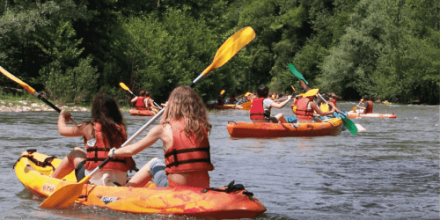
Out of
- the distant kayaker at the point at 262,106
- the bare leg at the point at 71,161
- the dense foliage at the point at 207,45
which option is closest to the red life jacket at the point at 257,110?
the distant kayaker at the point at 262,106

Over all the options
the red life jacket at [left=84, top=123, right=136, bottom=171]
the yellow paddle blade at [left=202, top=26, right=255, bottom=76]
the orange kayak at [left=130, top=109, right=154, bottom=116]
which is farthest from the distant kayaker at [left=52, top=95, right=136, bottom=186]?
the orange kayak at [left=130, top=109, right=154, bottom=116]

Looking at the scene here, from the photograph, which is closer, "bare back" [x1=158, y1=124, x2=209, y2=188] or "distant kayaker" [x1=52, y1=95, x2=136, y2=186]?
"bare back" [x1=158, y1=124, x2=209, y2=188]

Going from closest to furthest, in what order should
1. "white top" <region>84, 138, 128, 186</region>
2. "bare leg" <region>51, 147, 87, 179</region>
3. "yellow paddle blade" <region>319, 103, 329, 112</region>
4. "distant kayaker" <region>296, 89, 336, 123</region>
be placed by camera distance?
"white top" <region>84, 138, 128, 186</region> < "bare leg" <region>51, 147, 87, 179</region> < "distant kayaker" <region>296, 89, 336, 123</region> < "yellow paddle blade" <region>319, 103, 329, 112</region>

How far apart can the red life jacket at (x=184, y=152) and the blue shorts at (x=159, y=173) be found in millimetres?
303

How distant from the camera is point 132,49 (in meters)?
25.7

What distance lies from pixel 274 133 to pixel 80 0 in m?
13.5

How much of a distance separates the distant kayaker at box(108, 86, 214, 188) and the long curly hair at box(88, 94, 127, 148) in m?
0.49

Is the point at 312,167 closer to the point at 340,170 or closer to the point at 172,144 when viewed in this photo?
the point at 340,170

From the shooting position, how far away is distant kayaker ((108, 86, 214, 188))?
4.88 meters

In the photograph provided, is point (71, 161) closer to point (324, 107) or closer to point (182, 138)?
point (182, 138)

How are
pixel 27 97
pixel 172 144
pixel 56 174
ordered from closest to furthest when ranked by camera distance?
pixel 172 144 < pixel 56 174 < pixel 27 97

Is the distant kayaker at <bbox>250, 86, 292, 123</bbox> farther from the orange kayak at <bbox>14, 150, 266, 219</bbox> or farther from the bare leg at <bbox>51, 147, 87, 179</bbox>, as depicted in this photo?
the orange kayak at <bbox>14, 150, 266, 219</bbox>

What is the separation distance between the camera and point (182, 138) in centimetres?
488

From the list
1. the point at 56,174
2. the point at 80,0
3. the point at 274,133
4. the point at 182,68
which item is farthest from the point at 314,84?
the point at 56,174
